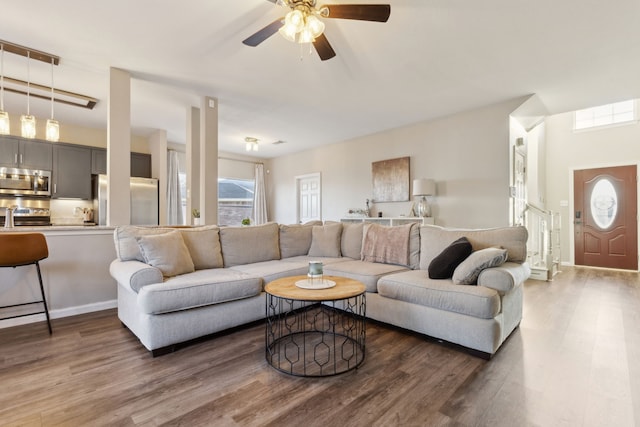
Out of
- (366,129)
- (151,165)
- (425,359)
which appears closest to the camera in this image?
(425,359)

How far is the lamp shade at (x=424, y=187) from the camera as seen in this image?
4816 mm

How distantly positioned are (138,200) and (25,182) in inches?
62.8

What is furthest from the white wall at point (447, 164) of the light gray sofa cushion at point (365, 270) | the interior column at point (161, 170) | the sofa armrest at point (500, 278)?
the interior column at point (161, 170)

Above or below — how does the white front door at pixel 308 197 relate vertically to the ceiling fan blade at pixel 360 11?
below

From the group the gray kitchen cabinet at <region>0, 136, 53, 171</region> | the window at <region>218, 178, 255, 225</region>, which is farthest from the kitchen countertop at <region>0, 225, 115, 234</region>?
the window at <region>218, 178, 255, 225</region>

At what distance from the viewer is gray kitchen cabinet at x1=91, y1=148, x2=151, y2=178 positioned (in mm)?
5457

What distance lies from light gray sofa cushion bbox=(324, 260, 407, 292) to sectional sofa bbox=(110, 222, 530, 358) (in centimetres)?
1

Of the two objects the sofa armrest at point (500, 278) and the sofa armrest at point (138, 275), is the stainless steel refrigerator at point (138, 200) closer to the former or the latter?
the sofa armrest at point (138, 275)

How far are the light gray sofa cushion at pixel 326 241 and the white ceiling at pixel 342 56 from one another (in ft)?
6.18

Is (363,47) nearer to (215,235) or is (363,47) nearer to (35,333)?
(215,235)

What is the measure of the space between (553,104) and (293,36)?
14.1 feet

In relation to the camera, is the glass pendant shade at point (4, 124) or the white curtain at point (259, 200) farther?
the white curtain at point (259, 200)

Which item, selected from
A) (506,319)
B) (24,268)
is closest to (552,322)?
(506,319)

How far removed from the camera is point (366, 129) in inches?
227
